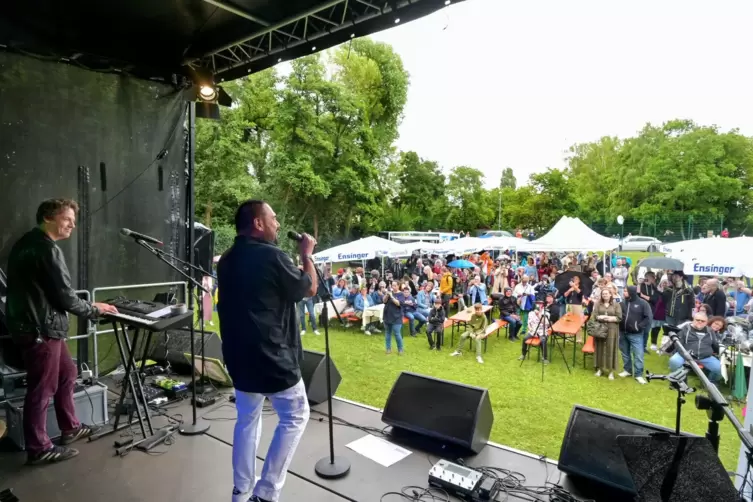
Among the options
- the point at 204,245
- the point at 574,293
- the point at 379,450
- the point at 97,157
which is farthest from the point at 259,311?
the point at 574,293

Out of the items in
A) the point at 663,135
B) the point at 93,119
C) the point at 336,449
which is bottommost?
the point at 336,449

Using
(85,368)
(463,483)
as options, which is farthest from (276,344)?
(85,368)

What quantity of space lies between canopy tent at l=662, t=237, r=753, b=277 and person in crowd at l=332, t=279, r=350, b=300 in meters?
6.87

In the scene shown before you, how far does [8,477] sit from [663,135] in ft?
131

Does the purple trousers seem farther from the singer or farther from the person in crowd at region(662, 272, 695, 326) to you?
the person in crowd at region(662, 272, 695, 326)

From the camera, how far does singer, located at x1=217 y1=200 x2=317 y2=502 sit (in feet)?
7.17

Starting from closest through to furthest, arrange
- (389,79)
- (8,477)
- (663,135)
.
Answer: (8,477), (389,79), (663,135)

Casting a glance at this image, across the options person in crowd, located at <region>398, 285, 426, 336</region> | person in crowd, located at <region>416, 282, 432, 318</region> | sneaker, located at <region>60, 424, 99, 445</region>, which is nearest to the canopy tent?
person in crowd, located at <region>416, 282, 432, 318</region>

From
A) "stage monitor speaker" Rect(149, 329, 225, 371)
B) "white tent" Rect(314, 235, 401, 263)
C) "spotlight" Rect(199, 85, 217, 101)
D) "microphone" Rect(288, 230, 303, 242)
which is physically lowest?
"stage monitor speaker" Rect(149, 329, 225, 371)

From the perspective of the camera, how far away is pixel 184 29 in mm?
4684

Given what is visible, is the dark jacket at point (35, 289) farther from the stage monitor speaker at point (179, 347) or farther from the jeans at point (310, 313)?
the jeans at point (310, 313)

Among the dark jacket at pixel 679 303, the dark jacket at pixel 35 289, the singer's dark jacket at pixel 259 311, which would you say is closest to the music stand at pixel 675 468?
the singer's dark jacket at pixel 259 311

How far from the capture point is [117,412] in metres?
3.42

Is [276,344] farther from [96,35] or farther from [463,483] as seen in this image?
[96,35]
